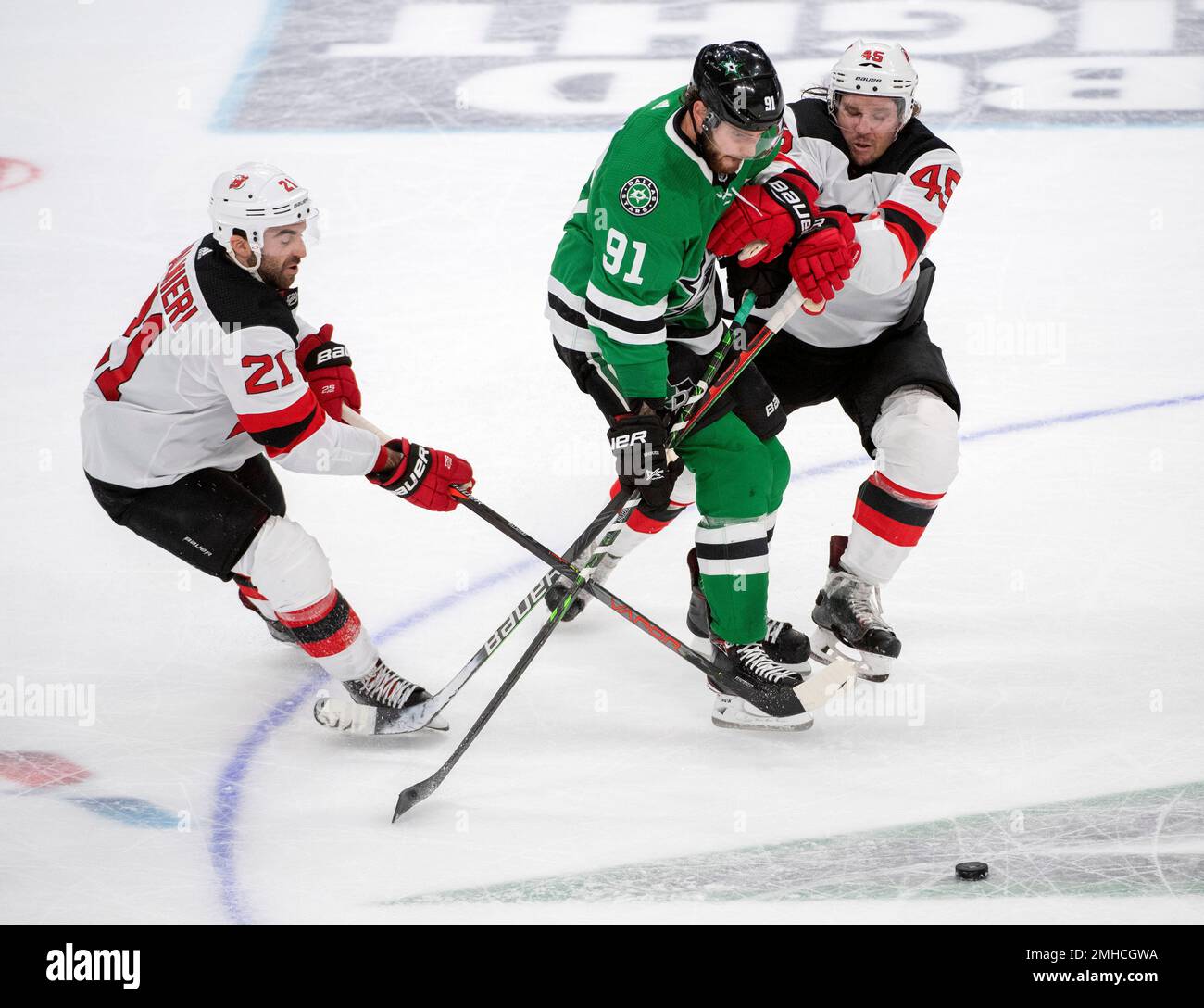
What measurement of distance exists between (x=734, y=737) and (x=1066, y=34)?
4608 mm

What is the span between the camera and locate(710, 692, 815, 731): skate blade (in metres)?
3.35

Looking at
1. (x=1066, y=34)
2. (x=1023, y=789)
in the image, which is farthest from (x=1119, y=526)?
(x=1066, y=34)

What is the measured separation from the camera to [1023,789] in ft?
10.2

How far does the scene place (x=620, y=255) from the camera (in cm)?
302

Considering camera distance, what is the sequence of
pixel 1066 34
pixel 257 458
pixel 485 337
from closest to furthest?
pixel 257 458 < pixel 485 337 < pixel 1066 34

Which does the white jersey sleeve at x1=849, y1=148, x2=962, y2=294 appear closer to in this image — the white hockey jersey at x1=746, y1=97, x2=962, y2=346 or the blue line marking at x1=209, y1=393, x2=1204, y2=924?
the white hockey jersey at x1=746, y1=97, x2=962, y2=346

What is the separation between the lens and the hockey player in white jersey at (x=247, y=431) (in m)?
3.06

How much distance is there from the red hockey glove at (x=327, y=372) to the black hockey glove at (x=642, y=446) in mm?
615

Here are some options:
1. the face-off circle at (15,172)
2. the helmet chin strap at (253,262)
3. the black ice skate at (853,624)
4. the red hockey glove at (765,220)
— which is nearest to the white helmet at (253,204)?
the helmet chin strap at (253,262)

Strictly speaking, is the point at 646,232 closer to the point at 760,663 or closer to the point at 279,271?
the point at 279,271

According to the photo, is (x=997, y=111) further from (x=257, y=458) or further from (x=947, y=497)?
(x=257, y=458)

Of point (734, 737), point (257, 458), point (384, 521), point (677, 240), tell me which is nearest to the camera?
point (677, 240)

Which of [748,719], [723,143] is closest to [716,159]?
[723,143]

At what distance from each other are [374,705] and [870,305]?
136 cm
